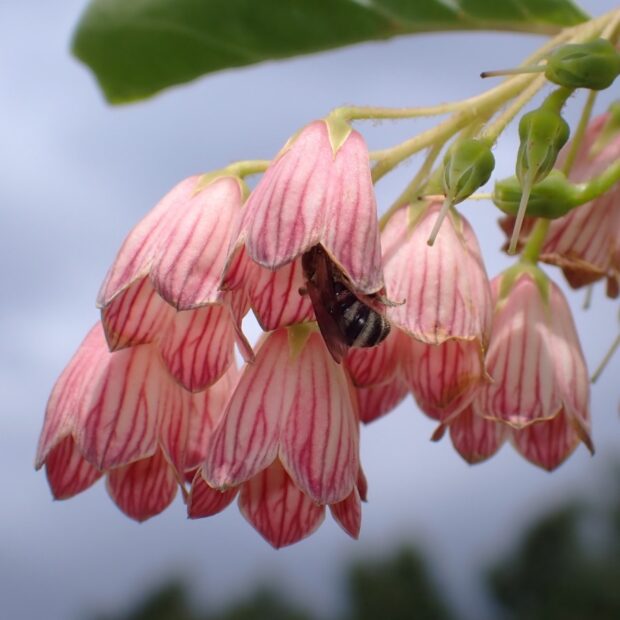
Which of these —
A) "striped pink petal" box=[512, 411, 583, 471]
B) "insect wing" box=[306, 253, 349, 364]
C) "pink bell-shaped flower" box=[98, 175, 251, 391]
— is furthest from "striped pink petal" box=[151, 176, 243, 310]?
"striped pink petal" box=[512, 411, 583, 471]

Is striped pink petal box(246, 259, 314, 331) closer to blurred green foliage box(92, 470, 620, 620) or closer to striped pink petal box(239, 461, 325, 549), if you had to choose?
striped pink petal box(239, 461, 325, 549)

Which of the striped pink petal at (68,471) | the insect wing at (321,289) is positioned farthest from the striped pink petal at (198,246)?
the striped pink petal at (68,471)

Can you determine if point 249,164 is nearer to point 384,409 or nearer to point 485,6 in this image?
point 384,409

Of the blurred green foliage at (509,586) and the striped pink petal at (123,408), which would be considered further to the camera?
the blurred green foliage at (509,586)

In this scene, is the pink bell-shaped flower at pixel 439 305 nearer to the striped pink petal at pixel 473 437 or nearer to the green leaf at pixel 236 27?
the striped pink petal at pixel 473 437

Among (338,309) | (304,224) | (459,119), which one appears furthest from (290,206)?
(459,119)

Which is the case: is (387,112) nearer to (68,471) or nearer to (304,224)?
(304,224)
